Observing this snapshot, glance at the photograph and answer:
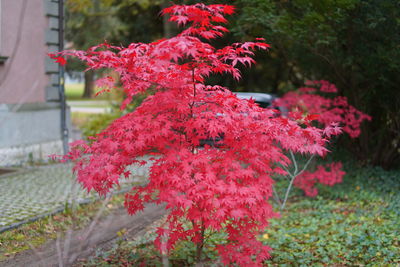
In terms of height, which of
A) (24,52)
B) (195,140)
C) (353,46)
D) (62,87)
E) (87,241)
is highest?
(353,46)

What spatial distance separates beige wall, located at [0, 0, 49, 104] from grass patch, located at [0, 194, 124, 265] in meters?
4.45

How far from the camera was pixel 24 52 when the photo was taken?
10.1 meters

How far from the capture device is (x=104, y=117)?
13.1 metres

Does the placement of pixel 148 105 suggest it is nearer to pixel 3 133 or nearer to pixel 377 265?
pixel 377 265

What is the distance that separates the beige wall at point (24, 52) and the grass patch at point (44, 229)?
4450 mm

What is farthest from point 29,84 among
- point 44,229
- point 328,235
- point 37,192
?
point 328,235

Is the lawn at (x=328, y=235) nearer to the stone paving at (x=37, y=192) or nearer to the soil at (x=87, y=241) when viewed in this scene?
the soil at (x=87, y=241)

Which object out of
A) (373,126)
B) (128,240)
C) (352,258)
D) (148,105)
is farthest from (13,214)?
(373,126)

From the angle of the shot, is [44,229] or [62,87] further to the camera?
[62,87]

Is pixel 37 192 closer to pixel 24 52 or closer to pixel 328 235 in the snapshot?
pixel 24 52

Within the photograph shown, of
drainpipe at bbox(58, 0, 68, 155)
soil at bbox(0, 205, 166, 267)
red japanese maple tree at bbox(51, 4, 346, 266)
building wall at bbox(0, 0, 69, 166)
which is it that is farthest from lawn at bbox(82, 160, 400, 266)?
drainpipe at bbox(58, 0, 68, 155)

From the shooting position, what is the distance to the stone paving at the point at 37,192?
20.7 ft

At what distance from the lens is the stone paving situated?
6.32 m

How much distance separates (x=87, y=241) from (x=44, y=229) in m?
0.73
